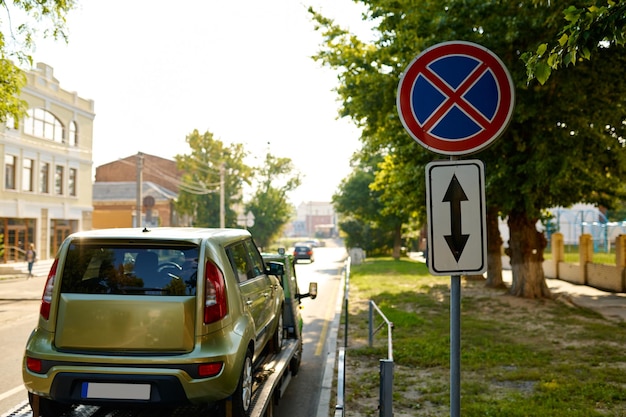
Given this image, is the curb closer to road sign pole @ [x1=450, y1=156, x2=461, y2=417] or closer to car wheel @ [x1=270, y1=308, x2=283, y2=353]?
car wheel @ [x1=270, y1=308, x2=283, y2=353]

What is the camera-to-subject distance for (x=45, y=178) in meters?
39.5

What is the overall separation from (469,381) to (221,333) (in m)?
4.47

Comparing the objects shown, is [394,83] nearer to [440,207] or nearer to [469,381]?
[469,381]

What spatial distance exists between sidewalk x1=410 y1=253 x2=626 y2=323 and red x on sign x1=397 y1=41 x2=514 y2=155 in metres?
11.4

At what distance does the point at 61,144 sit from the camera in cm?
4066

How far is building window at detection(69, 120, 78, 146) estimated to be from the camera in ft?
138

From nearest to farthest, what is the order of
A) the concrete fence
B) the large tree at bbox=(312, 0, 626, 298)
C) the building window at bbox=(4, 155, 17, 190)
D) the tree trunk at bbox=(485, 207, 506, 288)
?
the large tree at bbox=(312, 0, 626, 298), the concrete fence, the tree trunk at bbox=(485, 207, 506, 288), the building window at bbox=(4, 155, 17, 190)

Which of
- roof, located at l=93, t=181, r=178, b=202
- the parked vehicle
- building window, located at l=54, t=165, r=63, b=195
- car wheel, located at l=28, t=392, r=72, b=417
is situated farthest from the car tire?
roof, located at l=93, t=181, r=178, b=202

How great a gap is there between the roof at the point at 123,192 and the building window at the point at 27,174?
80.4ft

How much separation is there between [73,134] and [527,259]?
3489 cm

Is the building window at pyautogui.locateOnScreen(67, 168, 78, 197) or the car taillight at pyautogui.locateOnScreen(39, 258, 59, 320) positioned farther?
the building window at pyautogui.locateOnScreen(67, 168, 78, 197)

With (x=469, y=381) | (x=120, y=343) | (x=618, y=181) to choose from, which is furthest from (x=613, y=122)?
(x=120, y=343)

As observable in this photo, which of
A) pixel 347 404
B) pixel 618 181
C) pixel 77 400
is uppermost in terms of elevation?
pixel 618 181

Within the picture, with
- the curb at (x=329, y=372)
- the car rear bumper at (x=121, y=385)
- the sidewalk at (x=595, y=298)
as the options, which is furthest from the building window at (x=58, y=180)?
the car rear bumper at (x=121, y=385)
